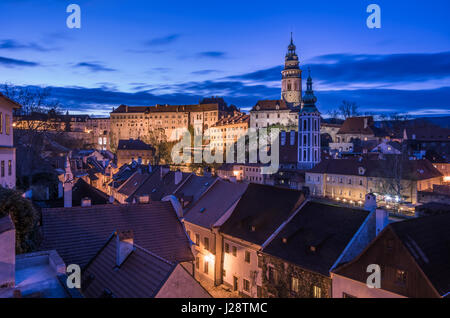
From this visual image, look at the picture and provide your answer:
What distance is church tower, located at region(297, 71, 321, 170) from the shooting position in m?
75.2

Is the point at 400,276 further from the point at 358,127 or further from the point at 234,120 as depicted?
the point at 234,120

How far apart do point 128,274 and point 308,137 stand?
223 ft

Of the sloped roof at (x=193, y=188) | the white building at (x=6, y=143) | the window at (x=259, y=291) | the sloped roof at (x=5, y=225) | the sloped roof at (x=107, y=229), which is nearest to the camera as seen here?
the sloped roof at (x=5, y=225)

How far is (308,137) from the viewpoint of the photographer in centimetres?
7594

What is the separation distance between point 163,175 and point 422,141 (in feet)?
232

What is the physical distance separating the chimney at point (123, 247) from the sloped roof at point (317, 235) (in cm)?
866

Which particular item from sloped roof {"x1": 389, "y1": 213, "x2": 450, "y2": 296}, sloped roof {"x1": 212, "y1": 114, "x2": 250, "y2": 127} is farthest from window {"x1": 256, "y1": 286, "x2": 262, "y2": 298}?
sloped roof {"x1": 212, "y1": 114, "x2": 250, "y2": 127}

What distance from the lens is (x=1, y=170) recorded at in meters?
20.8

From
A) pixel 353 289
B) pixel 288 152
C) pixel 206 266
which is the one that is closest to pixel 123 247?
pixel 353 289

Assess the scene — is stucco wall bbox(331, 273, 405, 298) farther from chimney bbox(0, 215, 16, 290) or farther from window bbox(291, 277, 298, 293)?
chimney bbox(0, 215, 16, 290)

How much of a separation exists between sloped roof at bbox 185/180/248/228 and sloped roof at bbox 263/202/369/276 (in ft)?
18.4

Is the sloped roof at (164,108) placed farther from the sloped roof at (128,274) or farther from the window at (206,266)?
the sloped roof at (128,274)

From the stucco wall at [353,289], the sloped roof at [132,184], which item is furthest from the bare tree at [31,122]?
the stucco wall at [353,289]

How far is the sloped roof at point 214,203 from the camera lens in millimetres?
24422
